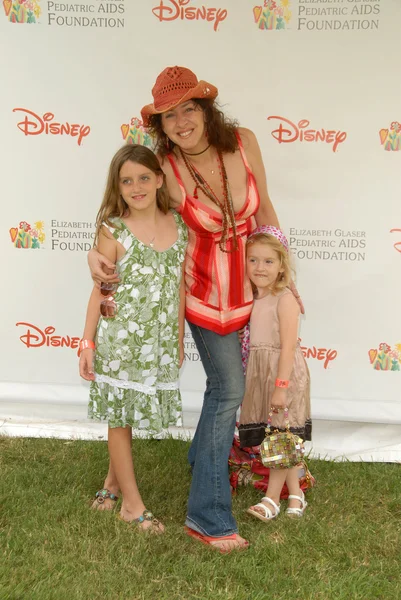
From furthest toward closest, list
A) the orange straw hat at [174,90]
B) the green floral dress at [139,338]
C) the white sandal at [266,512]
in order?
the white sandal at [266,512]
the green floral dress at [139,338]
the orange straw hat at [174,90]

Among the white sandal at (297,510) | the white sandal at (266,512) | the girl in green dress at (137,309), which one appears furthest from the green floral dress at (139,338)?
the white sandal at (297,510)

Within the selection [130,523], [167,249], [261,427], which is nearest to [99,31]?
[167,249]

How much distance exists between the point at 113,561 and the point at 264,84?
270 centimetres

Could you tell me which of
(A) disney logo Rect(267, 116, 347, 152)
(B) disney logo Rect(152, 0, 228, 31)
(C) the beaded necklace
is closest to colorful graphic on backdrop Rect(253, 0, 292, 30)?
(B) disney logo Rect(152, 0, 228, 31)

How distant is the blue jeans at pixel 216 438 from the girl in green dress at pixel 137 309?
16 cm

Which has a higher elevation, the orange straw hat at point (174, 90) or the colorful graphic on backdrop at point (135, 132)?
the colorful graphic on backdrop at point (135, 132)

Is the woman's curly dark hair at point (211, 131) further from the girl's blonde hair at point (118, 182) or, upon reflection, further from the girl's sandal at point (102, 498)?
the girl's sandal at point (102, 498)

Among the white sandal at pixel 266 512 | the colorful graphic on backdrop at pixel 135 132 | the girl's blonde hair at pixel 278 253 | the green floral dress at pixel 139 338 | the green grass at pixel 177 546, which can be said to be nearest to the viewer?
the green grass at pixel 177 546

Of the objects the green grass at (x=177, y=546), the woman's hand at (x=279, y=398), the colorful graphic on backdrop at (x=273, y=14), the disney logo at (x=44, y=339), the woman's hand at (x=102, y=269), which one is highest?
the colorful graphic on backdrop at (x=273, y=14)

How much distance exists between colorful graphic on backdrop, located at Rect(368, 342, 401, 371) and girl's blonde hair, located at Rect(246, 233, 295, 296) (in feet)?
4.38

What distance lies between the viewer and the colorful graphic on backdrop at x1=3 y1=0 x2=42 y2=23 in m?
Answer: 3.93

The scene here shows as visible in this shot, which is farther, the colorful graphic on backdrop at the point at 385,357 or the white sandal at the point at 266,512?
the colorful graphic on backdrop at the point at 385,357

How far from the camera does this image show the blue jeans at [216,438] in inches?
113

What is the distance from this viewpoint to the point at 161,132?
2967 millimetres
